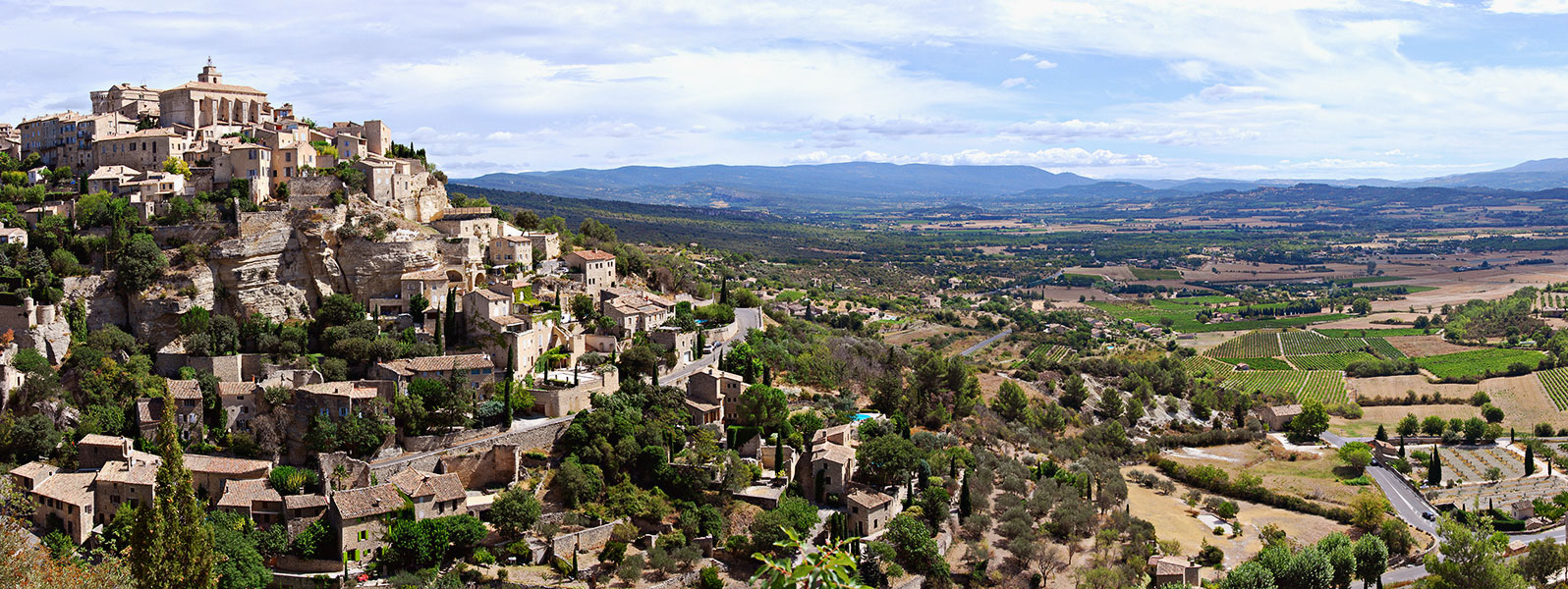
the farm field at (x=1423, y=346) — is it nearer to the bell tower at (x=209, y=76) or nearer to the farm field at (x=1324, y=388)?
the farm field at (x=1324, y=388)

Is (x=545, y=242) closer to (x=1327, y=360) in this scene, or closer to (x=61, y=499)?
(x=61, y=499)

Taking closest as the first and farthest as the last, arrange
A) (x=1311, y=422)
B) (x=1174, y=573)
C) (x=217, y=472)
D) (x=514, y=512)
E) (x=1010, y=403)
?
(x=514, y=512), (x=217, y=472), (x=1174, y=573), (x=1010, y=403), (x=1311, y=422)

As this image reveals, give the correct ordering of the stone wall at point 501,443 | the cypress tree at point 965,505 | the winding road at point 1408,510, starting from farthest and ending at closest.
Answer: the cypress tree at point 965,505
the winding road at point 1408,510
the stone wall at point 501,443

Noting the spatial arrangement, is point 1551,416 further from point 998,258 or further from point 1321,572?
point 998,258

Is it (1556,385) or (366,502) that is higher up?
(366,502)

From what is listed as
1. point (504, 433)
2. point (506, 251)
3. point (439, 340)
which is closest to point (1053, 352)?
point (506, 251)

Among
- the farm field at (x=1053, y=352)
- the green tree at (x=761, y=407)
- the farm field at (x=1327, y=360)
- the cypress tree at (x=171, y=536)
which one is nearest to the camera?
the cypress tree at (x=171, y=536)

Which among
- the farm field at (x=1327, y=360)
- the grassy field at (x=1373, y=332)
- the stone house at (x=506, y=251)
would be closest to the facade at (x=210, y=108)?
the stone house at (x=506, y=251)
